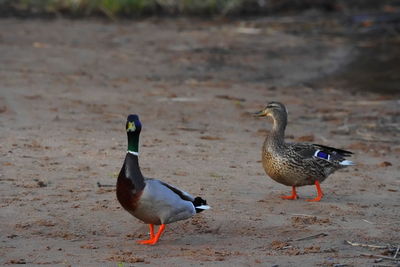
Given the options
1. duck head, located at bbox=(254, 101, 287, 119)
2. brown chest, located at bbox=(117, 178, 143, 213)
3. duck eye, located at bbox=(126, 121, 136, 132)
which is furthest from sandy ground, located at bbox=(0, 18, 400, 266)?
duck eye, located at bbox=(126, 121, 136, 132)

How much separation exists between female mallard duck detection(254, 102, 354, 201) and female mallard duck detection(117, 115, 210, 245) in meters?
1.60

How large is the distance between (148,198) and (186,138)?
4150 mm

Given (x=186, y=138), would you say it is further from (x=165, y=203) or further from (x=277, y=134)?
(x=165, y=203)

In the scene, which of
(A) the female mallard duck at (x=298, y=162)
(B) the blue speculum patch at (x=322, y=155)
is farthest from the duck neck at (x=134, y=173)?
(B) the blue speculum patch at (x=322, y=155)

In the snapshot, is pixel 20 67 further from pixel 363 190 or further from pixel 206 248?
pixel 206 248

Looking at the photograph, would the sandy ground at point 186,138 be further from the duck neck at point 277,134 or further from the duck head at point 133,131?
the duck head at point 133,131

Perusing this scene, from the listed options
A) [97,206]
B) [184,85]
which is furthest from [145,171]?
[184,85]

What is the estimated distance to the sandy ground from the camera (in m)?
7.97

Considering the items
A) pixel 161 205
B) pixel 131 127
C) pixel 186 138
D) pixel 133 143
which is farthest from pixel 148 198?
pixel 186 138

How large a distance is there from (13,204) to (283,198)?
2622 millimetres

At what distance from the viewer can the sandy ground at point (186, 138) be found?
7.97 metres

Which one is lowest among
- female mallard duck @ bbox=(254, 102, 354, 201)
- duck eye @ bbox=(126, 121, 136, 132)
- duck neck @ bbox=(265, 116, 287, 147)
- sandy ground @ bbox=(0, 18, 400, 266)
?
sandy ground @ bbox=(0, 18, 400, 266)

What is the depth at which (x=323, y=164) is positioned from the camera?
9.53m

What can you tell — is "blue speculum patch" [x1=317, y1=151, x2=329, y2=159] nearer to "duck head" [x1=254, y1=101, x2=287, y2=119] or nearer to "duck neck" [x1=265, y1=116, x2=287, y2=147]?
"duck neck" [x1=265, y1=116, x2=287, y2=147]
